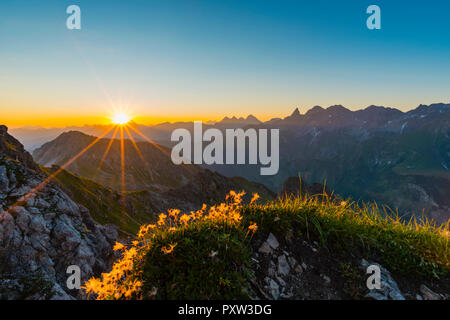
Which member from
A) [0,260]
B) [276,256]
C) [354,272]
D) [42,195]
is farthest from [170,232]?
[42,195]

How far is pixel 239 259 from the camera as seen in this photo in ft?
14.3

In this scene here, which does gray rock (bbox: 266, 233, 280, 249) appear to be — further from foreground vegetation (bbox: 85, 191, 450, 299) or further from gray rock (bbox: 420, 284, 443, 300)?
gray rock (bbox: 420, 284, 443, 300)

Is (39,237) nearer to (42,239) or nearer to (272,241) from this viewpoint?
(42,239)

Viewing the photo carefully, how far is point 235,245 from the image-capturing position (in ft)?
15.0

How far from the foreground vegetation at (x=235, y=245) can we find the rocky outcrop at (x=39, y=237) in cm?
1684

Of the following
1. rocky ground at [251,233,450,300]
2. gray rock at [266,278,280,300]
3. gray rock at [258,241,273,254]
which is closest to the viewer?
gray rock at [266,278,280,300]

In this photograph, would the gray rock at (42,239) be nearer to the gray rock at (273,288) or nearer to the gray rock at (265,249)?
the gray rock at (265,249)

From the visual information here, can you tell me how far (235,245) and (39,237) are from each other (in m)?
30.5

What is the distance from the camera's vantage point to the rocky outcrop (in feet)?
69.3

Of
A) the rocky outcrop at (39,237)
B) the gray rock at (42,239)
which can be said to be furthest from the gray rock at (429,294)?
the gray rock at (42,239)

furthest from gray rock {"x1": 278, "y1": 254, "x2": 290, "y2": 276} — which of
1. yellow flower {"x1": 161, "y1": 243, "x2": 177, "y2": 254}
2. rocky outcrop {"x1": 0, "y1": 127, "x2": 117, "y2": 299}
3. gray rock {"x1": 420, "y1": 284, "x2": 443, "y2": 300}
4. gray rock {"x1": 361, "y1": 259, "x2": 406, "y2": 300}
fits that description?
rocky outcrop {"x1": 0, "y1": 127, "x2": 117, "y2": 299}

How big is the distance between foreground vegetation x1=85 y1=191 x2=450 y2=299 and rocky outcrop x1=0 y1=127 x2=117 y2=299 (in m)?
16.8

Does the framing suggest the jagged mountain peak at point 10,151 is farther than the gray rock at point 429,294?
Yes

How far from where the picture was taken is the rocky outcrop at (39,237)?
2112 centimetres
